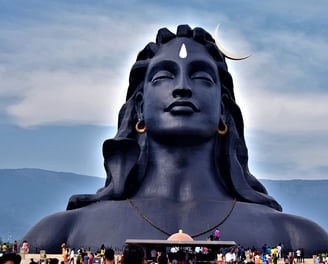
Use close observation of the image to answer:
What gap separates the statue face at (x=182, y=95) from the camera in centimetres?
2877

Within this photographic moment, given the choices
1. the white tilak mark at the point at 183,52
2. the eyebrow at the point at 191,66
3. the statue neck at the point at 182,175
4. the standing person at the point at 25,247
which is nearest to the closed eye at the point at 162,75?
the eyebrow at the point at 191,66

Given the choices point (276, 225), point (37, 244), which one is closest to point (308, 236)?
point (276, 225)

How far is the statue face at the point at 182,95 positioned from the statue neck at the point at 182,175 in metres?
0.52

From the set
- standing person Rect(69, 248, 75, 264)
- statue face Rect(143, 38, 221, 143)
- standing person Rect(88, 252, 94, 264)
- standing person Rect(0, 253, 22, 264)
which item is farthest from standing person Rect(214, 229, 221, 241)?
standing person Rect(0, 253, 22, 264)

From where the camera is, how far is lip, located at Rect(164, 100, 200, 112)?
28700 mm

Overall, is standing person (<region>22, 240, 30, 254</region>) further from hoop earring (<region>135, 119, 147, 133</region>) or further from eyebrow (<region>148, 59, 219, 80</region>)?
eyebrow (<region>148, 59, 219, 80</region>)

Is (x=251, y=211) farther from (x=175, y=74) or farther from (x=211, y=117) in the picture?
(x=175, y=74)

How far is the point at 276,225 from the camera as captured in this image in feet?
94.6

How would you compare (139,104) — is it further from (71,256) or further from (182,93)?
(71,256)

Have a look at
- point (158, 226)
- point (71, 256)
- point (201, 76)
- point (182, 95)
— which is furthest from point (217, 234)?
point (201, 76)

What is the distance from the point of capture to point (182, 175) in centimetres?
2930

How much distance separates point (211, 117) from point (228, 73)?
266 centimetres

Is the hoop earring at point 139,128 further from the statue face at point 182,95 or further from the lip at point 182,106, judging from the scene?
the lip at point 182,106

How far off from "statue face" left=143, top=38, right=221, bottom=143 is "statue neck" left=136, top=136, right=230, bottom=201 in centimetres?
52
